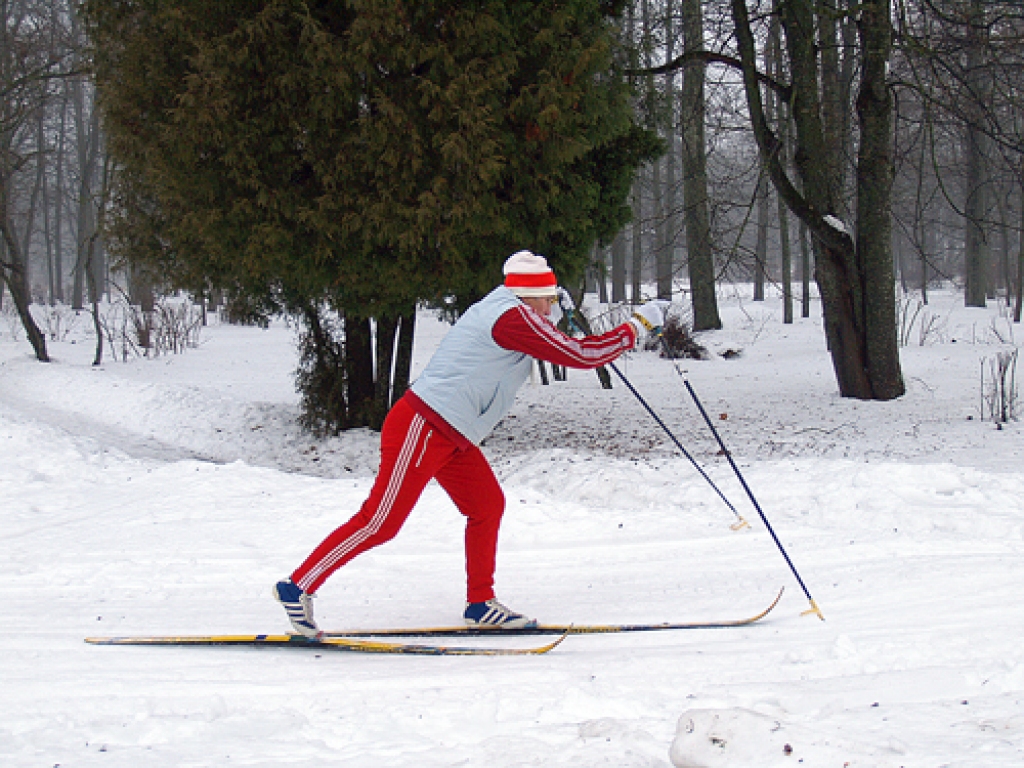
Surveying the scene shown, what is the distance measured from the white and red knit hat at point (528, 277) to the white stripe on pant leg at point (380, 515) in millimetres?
840

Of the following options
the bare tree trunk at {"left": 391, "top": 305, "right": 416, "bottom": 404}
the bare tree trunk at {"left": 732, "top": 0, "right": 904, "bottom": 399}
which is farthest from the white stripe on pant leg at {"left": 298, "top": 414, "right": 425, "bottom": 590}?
the bare tree trunk at {"left": 732, "top": 0, "right": 904, "bottom": 399}

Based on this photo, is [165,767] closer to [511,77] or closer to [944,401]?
[511,77]

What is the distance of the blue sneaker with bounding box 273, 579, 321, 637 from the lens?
433cm

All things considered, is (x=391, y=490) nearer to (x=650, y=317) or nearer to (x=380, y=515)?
(x=380, y=515)

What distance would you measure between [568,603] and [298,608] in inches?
62.2

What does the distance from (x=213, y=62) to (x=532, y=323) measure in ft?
20.6

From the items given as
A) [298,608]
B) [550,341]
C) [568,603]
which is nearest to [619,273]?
[568,603]

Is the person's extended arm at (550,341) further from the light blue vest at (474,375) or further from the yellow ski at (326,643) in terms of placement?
the yellow ski at (326,643)

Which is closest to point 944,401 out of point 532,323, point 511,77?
point 511,77

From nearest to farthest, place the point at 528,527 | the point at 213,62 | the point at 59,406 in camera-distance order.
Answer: the point at 528,527 → the point at 213,62 → the point at 59,406

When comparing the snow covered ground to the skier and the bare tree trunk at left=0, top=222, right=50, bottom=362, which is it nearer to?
the skier

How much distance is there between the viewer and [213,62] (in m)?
8.91

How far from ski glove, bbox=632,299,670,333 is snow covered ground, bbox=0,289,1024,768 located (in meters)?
1.51

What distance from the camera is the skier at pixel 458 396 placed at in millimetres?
4289
